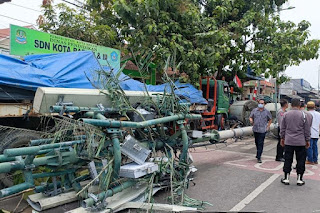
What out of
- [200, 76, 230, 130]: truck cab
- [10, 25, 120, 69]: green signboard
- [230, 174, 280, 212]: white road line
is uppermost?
[10, 25, 120, 69]: green signboard

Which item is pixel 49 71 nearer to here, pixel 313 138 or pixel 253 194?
pixel 253 194

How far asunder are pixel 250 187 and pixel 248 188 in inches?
3.6

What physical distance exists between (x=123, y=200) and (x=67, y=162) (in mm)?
975

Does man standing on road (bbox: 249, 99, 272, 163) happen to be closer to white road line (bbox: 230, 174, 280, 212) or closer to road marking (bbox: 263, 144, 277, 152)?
white road line (bbox: 230, 174, 280, 212)

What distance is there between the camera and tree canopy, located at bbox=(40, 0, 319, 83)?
10398 millimetres

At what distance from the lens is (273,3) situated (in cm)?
1371

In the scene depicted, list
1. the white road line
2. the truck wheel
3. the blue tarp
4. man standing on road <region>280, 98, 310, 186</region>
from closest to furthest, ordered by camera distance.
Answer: the white road line, the truck wheel, the blue tarp, man standing on road <region>280, 98, 310, 186</region>

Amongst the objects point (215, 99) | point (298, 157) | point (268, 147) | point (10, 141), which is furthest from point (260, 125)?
point (10, 141)

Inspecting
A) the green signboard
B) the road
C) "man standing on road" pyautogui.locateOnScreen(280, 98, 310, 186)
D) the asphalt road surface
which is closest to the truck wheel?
the asphalt road surface

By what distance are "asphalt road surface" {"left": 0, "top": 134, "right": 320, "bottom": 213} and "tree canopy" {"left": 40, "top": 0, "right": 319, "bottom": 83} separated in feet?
14.1

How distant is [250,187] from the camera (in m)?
5.65

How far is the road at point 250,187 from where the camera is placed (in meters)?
4.69

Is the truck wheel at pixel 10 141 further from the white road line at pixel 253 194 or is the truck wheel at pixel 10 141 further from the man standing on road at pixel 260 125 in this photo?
the man standing on road at pixel 260 125

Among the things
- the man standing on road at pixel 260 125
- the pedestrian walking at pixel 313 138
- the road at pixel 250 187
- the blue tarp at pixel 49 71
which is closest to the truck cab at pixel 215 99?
the road at pixel 250 187
